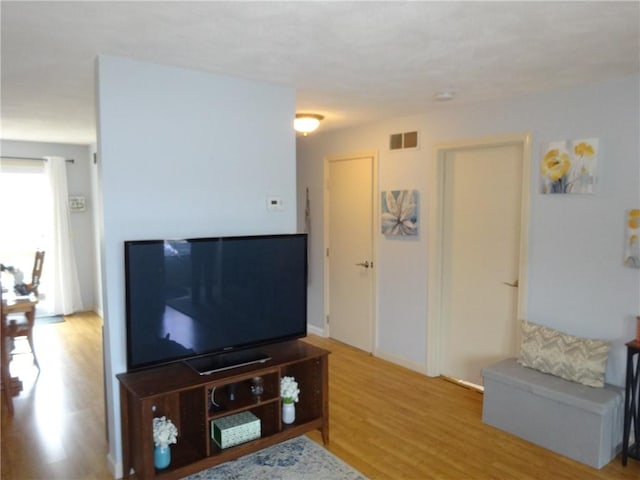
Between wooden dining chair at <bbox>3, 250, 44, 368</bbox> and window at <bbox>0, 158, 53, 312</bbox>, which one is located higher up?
window at <bbox>0, 158, 53, 312</bbox>

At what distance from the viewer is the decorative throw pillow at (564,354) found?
114 inches

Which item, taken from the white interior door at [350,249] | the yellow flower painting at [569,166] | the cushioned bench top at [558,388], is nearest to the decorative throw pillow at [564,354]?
the cushioned bench top at [558,388]

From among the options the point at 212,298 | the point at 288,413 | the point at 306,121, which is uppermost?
the point at 306,121

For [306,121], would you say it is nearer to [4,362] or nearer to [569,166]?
[569,166]

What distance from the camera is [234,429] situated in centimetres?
264

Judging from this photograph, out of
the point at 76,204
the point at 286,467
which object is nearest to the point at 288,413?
the point at 286,467

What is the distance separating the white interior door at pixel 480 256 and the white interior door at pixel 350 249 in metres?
0.85

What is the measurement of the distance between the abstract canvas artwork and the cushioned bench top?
1393mm

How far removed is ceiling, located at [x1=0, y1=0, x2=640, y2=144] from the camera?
72.6 inches

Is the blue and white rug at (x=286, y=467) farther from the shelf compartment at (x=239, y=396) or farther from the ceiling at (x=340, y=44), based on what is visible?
the ceiling at (x=340, y=44)

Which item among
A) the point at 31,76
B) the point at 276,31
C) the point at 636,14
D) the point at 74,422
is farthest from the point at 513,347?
the point at 31,76

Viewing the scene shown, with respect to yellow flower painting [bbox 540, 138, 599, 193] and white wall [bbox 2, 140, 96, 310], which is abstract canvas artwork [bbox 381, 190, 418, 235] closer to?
yellow flower painting [bbox 540, 138, 599, 193]

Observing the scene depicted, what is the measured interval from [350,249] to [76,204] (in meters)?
3.86

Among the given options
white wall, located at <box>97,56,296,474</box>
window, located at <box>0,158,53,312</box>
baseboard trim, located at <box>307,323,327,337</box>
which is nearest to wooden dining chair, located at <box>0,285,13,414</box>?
white wall, located at <box>97,56,296,474</box>
